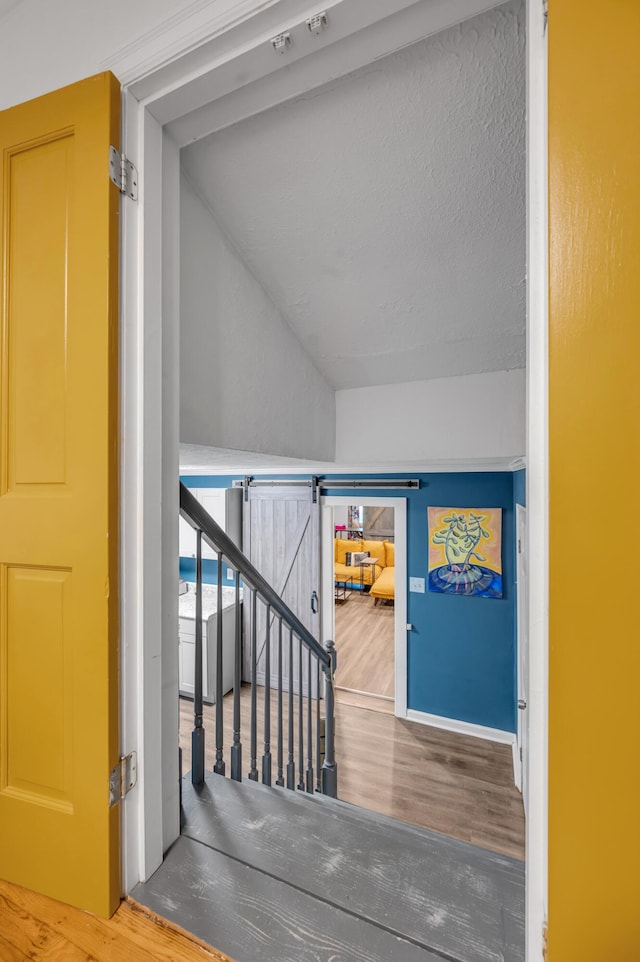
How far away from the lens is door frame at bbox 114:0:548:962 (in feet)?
2.17

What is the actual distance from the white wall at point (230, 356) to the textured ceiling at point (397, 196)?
3.4 inches

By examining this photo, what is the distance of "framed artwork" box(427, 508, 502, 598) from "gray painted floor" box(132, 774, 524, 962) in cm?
273

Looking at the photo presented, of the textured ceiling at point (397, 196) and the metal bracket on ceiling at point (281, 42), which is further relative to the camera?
the textured ceiling at point (397, 196)

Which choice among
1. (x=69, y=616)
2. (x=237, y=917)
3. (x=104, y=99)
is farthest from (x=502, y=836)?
(x=104, y=99)

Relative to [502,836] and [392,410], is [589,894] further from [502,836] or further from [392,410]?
[502,836]

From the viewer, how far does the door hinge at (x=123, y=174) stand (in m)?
0.82

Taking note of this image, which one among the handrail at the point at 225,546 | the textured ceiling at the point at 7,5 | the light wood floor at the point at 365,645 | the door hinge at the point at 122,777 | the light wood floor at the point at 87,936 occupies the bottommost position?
the light wood floor at the point at 365,645

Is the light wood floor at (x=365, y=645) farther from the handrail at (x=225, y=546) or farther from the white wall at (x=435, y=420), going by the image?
the white wall at (x=435, y=420)

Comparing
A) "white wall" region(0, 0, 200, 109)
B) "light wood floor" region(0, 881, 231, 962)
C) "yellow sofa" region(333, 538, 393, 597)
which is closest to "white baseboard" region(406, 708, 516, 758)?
"light wood floor" region(0, 881, 231, 962)

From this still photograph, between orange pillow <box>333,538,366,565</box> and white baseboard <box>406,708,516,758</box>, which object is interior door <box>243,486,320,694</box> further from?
orange pillow <box>333,538,366,565</box>

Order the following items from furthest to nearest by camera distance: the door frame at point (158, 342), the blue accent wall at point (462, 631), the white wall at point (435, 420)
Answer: the blue accent wall at point (462, 631) → the white wall at point (435, 420) → the door frame at point (158, 342)

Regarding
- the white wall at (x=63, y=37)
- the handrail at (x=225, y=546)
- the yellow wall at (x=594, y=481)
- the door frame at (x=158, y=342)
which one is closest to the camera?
the yellow wall at (x=594, y=481)

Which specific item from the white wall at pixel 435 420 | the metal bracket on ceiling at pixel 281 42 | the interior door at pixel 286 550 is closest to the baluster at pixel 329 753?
the white wall at pixel 435 420

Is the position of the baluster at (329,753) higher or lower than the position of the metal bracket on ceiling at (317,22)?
lower
